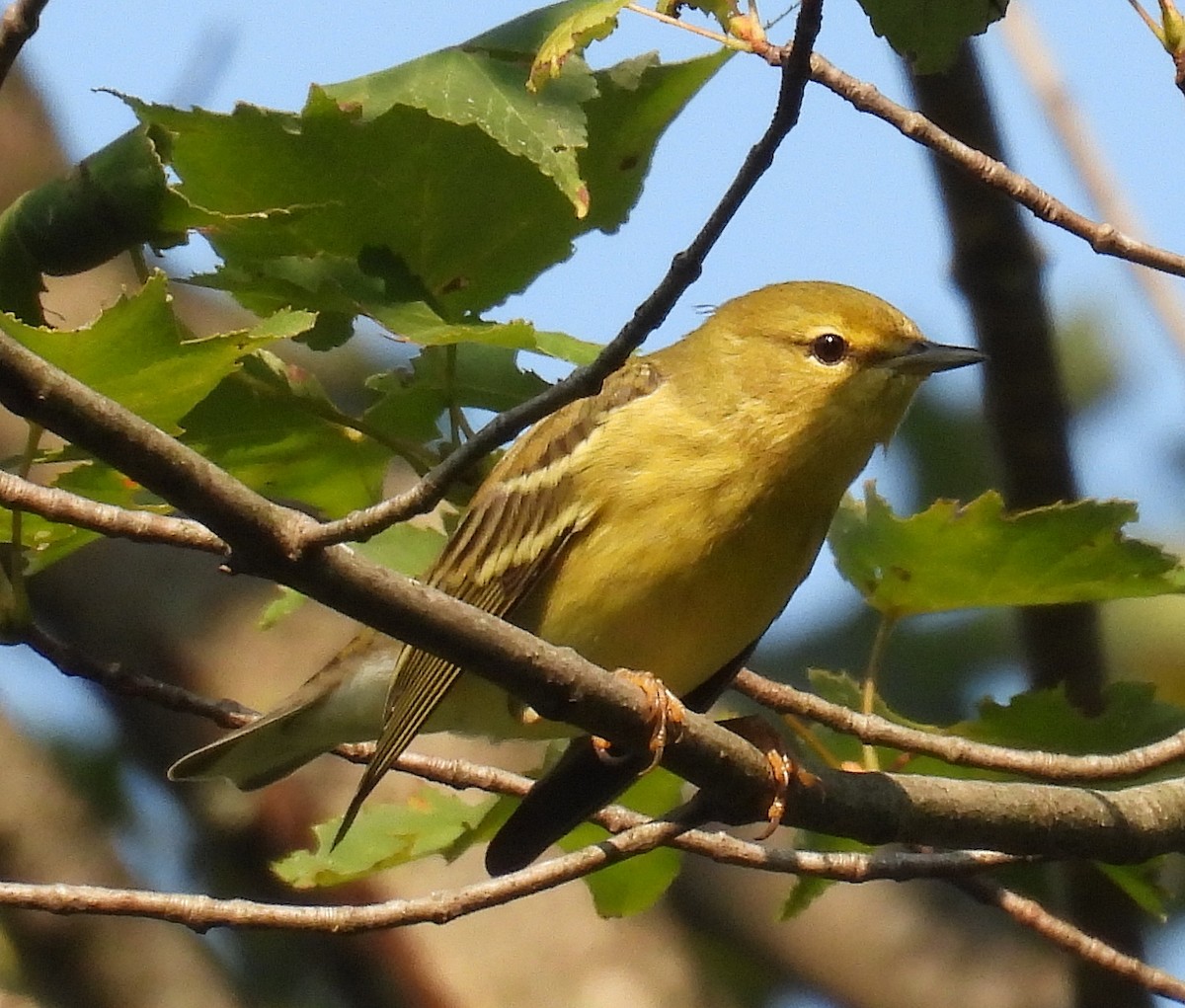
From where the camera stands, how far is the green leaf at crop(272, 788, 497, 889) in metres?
3.23

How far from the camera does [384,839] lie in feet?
10.9

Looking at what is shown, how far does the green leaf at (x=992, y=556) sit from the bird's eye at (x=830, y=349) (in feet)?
1.48

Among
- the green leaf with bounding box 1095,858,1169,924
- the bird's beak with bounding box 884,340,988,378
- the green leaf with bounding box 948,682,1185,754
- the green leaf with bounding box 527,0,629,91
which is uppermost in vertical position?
the bird's beak with bounding box 884,340,988,378

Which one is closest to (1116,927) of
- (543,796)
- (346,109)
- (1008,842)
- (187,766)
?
(1008,842)

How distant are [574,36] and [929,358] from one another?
1.51 meters

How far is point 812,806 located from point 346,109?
1.38 meters

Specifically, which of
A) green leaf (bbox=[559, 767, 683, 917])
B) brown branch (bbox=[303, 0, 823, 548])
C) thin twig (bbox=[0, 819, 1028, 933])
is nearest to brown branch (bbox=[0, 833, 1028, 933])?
thin twig (bbox=[0, 819, 1028, 933])

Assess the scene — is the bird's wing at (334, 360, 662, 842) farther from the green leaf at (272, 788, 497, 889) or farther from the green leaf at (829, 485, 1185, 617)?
the green leaf at (829, 485, 1185, 617)

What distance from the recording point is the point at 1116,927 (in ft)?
12.5

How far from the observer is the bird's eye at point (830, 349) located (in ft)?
12.4

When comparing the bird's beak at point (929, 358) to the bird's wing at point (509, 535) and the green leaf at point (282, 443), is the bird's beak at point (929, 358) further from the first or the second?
the green leaf at point (282, 443)

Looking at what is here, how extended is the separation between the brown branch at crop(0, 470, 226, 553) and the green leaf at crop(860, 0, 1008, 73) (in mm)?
1039

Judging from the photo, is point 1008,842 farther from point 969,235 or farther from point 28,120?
point 28,120

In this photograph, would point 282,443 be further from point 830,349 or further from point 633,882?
point 830,349
